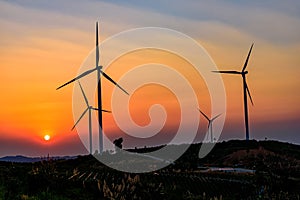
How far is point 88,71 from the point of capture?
7269cm

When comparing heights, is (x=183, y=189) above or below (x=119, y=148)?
below

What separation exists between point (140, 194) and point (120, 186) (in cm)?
114

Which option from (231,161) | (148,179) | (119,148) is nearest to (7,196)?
(148,179)

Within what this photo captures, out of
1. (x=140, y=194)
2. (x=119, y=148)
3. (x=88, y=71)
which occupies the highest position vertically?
(x=88, y=71)

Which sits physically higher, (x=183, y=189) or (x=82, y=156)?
(x=82, y=156)

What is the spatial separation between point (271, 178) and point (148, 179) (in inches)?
465

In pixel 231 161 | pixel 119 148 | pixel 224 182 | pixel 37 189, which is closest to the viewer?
pixel 37 189

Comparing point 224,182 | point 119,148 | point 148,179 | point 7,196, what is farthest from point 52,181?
point 119,148

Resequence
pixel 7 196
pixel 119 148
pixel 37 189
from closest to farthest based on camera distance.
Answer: pixel 7 196
pixel 37 189
pixel 119 148

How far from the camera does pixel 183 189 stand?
115ft

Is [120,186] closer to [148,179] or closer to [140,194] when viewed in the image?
[140,194]

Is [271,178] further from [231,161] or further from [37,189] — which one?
[231,161]

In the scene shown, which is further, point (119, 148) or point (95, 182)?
point (119, 148)

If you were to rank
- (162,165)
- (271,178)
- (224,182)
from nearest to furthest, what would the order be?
(224,182) → (271,178) → (162,165)
